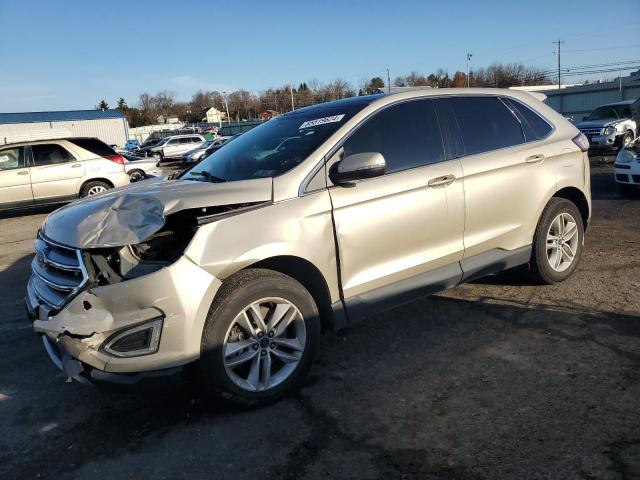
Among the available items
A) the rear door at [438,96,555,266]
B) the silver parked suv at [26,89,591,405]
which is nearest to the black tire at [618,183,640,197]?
the silver parked suv at [26,89,591,405]

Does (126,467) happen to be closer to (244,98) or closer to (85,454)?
(85,454)

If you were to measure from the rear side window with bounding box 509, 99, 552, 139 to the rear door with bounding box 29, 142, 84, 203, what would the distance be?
10.1 meters

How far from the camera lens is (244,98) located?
113250 millimetres

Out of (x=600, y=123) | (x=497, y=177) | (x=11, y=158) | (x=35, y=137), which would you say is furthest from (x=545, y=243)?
(x=600, y=123)

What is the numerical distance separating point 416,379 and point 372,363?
0.38 metres

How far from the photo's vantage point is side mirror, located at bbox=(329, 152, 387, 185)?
→ 3.36 metres

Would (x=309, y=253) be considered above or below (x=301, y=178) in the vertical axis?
below

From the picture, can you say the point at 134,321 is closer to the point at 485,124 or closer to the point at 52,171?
the point at 485,124

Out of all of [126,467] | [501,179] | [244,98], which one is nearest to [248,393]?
[126,467]

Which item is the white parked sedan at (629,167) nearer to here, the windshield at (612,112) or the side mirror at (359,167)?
the side mirror at (359,167)

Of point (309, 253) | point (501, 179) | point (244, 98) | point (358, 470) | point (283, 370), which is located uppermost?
point (244, 98)

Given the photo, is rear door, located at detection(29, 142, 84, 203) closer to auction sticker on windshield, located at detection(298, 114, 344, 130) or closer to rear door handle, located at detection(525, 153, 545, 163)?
auction sticker on windshield, located at detection(298, 114, 344, 130)

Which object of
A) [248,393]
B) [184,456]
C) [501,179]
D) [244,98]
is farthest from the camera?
[244,98]

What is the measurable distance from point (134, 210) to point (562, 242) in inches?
154
